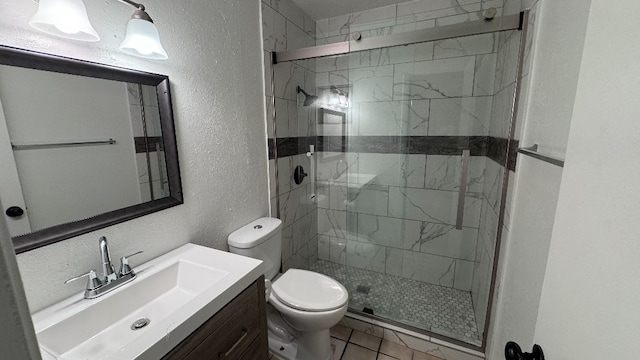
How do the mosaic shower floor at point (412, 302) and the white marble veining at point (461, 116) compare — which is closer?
the mosaic shower floor at point (412, 302)

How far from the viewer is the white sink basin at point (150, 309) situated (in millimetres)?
797

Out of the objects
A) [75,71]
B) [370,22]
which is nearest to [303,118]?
[370,22]

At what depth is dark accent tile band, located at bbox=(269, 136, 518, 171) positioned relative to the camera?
2076 mm

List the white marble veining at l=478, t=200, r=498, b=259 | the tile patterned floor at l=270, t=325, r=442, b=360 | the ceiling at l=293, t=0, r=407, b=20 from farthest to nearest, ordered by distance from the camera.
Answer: the ceiling at l=293, t=0, r=407, b=20
the tile patterned floor at l=270, t=325, r=442, b=360
the white marble veining at l=478, t=200, r=498, b=259

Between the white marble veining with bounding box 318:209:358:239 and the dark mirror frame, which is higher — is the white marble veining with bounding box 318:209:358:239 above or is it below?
below

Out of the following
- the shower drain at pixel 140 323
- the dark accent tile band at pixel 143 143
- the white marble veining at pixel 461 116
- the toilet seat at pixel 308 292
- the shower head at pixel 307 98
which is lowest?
the toilet seat at pixel 308 292

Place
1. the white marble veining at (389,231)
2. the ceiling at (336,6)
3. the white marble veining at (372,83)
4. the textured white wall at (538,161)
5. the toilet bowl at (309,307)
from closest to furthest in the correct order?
the textured white wall at (538,161)
the toilet bowl at (309,307)
the ceiling at (336,6)
the white marble veining at (372,83)
the white marble veining at (389,231)

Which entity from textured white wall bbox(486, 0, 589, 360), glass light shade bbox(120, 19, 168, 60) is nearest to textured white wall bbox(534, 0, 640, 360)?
textured white wall bbox(486, 0, 589, 360)

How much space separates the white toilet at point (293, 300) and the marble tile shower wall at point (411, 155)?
3.08 feet

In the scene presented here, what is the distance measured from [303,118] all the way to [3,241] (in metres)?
2.28

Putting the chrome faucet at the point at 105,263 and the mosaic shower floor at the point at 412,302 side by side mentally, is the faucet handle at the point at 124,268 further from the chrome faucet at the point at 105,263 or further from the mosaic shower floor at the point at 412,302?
the mosaic shower floor at the point at 412,302

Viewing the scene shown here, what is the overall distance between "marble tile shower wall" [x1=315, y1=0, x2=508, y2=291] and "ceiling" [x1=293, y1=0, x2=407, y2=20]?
8 centimetres

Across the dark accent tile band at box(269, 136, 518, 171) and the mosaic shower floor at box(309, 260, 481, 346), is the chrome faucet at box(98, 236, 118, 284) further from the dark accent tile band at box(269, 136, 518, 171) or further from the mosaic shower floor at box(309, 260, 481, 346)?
the mosaic shower floor at box(309, 260, 481, 346)

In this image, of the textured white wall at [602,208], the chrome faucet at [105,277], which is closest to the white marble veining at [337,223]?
the chrome faucet at [105,277]
